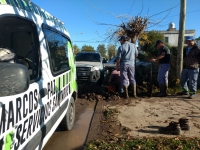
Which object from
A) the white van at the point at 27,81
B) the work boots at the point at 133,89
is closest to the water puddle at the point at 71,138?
the white van at the point at 27,81

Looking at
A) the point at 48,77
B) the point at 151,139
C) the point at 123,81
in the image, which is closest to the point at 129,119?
the point at 151,139

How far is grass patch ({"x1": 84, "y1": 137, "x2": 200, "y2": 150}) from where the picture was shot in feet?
10.9

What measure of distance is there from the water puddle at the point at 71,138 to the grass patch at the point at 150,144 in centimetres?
36

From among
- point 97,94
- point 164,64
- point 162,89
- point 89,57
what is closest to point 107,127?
point 97,94

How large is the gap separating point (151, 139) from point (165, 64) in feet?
11.7

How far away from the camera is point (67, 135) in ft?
13.6

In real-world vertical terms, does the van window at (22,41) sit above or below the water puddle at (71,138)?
above

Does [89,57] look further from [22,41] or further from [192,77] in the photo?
[22,41]

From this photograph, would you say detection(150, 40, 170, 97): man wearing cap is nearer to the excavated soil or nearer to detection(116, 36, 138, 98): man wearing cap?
the excavated soil

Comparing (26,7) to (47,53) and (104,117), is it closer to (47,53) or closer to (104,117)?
(47,53)

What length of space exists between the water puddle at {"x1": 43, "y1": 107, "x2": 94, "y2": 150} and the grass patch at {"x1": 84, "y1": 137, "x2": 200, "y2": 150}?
362 mm

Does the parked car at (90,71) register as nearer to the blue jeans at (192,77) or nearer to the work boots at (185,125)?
the blue jeans at (192,77)

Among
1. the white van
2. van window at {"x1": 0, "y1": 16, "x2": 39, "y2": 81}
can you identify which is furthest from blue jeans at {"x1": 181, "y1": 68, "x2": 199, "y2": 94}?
van window at {"x1": 0, "y1": 16, "x2": 39, "y2": 81}

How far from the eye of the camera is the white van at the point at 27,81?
4.90 ft
